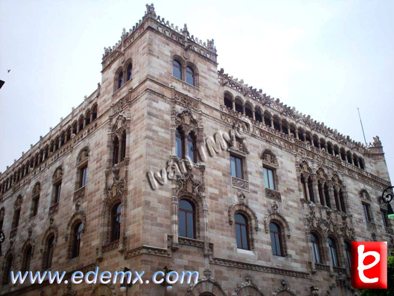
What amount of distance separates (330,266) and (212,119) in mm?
12876

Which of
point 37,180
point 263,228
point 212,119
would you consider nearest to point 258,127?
point 212,119

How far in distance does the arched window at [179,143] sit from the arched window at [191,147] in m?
0.38

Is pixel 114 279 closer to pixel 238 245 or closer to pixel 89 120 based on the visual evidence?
pixel 238 245

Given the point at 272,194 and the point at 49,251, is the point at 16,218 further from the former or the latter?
the point at 272,194

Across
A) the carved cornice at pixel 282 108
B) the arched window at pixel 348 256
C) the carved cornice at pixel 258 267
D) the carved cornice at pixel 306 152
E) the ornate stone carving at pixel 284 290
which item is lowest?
the ornate stone carving at pixel 284 290

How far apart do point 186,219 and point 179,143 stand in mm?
4526

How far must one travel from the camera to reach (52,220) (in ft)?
93.9

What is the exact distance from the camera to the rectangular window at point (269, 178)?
28056mm

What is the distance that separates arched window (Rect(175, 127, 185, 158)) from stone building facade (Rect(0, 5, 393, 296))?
13 cm

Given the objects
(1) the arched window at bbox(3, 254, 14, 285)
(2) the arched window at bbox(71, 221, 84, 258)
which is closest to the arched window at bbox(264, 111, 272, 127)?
(2) the arched window at bbox(71, 221, 84, 258)

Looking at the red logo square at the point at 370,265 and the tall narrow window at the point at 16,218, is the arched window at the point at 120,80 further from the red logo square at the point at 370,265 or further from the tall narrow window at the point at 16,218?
the red logo square at the point at 370,265

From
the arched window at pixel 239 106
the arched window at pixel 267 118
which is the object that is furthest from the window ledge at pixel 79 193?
the arched window at pixel 267 118

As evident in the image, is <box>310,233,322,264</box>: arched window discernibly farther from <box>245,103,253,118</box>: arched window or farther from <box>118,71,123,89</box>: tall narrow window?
<box>118,71,123,89</box>: tall narrow window

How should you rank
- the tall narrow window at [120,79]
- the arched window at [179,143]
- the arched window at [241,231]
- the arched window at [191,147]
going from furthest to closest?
1. the tall narrow window at [120,79]
2. the arched window at [191,147]
3. the arched window at [241,231]
4. the arched window at [179,143]
